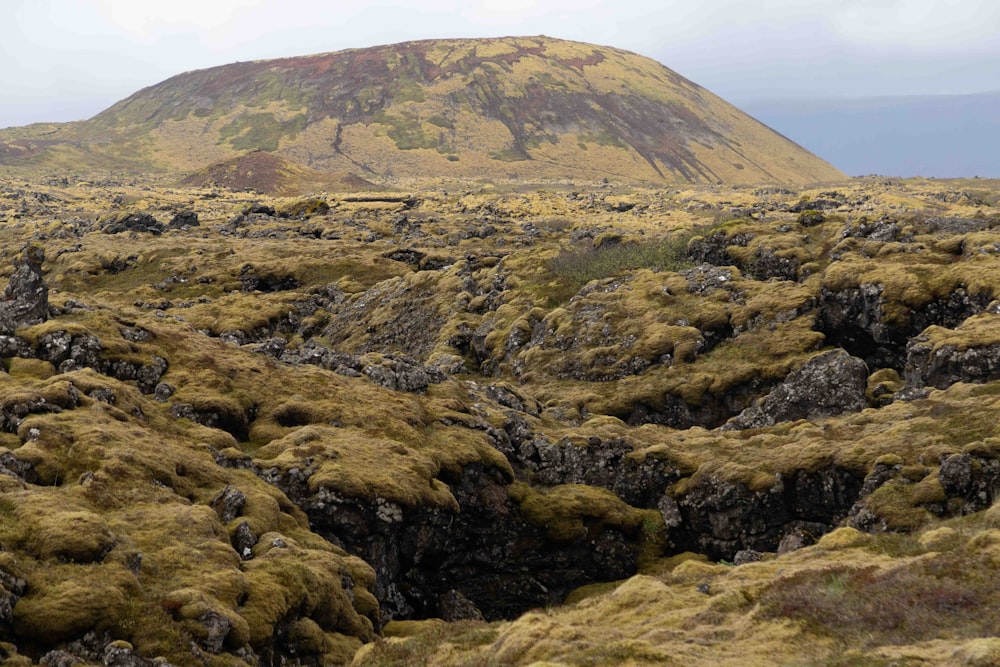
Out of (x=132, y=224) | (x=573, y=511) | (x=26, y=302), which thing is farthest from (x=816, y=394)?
(x=132, y=224)

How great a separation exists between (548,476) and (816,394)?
69.7 feet

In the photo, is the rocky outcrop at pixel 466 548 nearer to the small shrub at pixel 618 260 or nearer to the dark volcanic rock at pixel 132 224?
the small shrub at pixel 618 260

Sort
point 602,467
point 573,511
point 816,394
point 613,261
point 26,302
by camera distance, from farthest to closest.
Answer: point 613,261 < point 816,394 < point 26,302 < point 602,467 < point 573,511

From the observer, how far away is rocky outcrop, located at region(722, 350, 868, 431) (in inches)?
2082

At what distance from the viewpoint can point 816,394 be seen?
53938 millimetres

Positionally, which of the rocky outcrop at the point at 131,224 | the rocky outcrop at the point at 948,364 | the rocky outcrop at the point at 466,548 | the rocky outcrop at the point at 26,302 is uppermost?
A: the rocky outcrop at the point at 131,224

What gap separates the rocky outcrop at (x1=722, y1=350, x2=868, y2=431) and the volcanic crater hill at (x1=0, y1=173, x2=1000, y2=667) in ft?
0.84

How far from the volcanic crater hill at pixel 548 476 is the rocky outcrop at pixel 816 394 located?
0.26 m

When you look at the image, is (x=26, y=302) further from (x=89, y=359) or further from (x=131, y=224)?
(x=131, y=224)

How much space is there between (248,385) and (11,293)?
16637mm

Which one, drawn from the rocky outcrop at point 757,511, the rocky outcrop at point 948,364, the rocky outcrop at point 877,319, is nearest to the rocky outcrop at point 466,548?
the rocky outcrop at point 757,511

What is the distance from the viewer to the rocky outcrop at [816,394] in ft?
173

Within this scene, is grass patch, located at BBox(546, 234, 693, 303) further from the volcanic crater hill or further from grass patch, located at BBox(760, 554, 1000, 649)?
grass patch, located at BBox(760, 554, 1000, 649)

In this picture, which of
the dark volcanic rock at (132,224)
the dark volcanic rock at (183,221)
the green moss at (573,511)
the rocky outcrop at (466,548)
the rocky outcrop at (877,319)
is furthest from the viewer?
the dark volcanic rock at (183,221)
